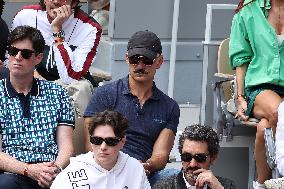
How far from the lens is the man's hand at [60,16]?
7547mm

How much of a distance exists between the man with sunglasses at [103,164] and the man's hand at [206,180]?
0.37 metres

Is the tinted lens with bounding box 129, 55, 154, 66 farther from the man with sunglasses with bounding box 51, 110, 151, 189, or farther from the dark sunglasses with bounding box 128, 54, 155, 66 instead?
the man with sunglasses with bounding box 51, 110, 151, 189

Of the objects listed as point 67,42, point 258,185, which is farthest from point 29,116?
point 258,185

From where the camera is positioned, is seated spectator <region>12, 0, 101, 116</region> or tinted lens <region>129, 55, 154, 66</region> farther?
seated spectator <region>12, 0, 101, 116</region>

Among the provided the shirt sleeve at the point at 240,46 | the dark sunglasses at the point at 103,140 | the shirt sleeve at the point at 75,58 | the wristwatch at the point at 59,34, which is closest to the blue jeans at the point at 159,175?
the dark sunglasses at the point at 103,140

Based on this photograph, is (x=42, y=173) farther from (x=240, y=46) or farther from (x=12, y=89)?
(x=240, y=46)

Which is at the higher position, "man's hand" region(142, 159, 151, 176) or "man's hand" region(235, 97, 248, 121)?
"man's hand" region(235, 97, 248, 121)

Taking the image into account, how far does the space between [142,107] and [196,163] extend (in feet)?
2.73

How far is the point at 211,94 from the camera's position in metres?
8.09

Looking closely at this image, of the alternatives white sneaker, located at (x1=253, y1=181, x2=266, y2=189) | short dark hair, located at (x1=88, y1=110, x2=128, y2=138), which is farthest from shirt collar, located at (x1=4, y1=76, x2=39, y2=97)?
white sneaker, located at (x1=253, y1=181, x2=266, y2=189)

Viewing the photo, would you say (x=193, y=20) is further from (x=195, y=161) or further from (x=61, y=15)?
(x=195, y=161)

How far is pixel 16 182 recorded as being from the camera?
247 inches

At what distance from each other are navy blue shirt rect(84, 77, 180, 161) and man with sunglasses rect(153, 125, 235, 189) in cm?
58

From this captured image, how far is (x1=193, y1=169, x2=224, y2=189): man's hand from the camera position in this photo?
5922 millimetres
